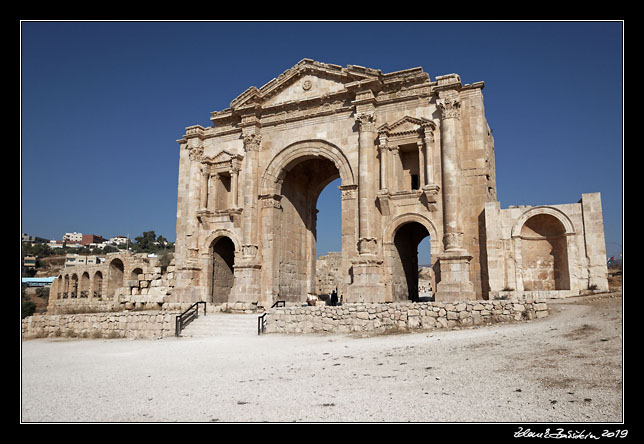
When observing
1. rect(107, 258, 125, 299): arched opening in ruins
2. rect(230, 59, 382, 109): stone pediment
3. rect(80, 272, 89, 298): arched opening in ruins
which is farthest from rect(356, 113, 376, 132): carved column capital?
rect(80, 272, 89, 298): arched opening in ruins

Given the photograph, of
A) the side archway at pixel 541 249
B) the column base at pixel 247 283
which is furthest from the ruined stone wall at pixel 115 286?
the side archway at pixel 541 249

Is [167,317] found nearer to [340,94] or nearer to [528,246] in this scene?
[340,94]

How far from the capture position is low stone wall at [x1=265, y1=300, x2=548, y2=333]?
11727 millimetres

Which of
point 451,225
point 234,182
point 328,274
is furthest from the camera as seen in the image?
point 328,274

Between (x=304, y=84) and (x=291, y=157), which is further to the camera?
(x=304, y=84)

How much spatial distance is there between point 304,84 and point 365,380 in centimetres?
1614

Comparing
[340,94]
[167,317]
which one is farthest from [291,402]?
[340,94]

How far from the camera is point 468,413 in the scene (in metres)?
4.72

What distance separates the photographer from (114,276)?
3719 centimetres

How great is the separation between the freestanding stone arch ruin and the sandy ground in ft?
15.6

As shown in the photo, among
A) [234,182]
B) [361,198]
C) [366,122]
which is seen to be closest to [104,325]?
[234,182]

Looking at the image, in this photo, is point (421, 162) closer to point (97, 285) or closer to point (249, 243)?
point (249, 243)

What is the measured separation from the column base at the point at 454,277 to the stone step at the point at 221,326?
6493mm

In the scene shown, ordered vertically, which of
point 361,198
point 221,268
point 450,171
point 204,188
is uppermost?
point 204,188
